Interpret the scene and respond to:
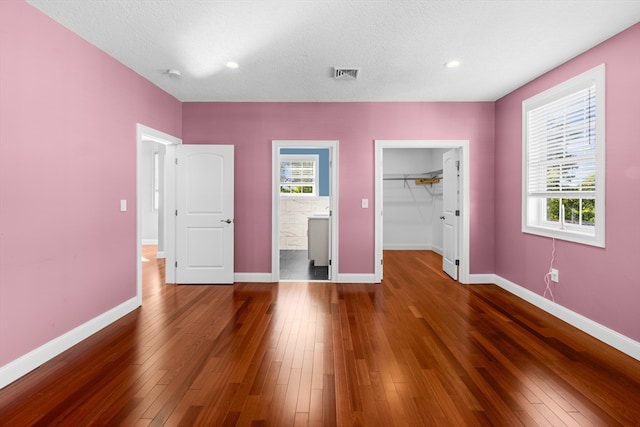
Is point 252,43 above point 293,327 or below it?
above

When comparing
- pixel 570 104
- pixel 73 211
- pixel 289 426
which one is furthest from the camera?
pixel 570 104

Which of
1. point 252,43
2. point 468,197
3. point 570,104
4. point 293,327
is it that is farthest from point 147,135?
point 570,104

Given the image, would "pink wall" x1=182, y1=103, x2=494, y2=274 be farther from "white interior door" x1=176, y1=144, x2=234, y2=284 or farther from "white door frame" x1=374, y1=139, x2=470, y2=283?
"white interior door" x1=176, y1=144, x2=234, y2=284

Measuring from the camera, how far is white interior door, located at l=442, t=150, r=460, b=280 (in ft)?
15.5

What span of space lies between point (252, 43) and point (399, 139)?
2.52m

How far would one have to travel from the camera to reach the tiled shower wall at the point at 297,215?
7.68m

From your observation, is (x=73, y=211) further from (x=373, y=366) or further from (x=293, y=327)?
(x=373, y=366)

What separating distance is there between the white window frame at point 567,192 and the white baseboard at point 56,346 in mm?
4737

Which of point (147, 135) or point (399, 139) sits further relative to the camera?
point (399, 139)

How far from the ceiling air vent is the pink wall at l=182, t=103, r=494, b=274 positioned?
0.96m

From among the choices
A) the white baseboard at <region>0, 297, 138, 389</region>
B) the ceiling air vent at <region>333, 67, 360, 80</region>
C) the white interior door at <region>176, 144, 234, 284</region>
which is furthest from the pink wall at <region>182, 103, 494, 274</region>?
the white baseboard at <region>0, 297, 138, 389</region>

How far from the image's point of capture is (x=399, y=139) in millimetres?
4594

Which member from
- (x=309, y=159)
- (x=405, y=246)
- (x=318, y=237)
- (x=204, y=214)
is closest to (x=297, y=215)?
(x=309, y=159)

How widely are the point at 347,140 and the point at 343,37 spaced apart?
74.6 inches
